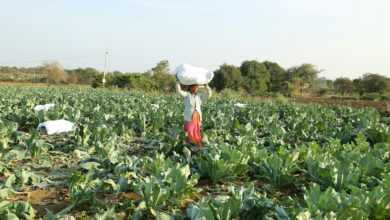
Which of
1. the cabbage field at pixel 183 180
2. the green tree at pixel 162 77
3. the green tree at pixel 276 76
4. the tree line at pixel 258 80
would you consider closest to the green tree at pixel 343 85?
the tree line at pixel 258 80

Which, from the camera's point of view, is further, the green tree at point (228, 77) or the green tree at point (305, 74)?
the green tree at point (305, 74)

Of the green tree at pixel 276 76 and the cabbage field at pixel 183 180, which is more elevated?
the green tree at pixel 276 76

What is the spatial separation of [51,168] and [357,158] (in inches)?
152

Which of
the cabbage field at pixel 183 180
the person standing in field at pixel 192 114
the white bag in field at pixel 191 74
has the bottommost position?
the cabbage field at pixel 183 180

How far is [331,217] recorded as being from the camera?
3168mm

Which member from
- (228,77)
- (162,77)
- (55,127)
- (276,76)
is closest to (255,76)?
(228,77)

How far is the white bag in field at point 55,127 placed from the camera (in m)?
7.96

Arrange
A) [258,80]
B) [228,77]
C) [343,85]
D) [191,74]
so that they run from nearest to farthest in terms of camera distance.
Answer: [191,74], [228,77], [258,80], [343,85]

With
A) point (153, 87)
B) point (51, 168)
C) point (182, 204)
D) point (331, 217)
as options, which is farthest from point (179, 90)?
point (153, 87)

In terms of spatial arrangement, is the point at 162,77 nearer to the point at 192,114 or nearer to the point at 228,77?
the point at 228,77

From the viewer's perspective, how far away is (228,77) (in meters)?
39.9

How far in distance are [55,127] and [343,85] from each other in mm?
42409

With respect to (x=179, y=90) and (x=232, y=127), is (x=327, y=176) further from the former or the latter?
(x=232, y=127)

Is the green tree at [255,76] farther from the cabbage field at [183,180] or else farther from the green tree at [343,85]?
the cabbage field at [183,180]
